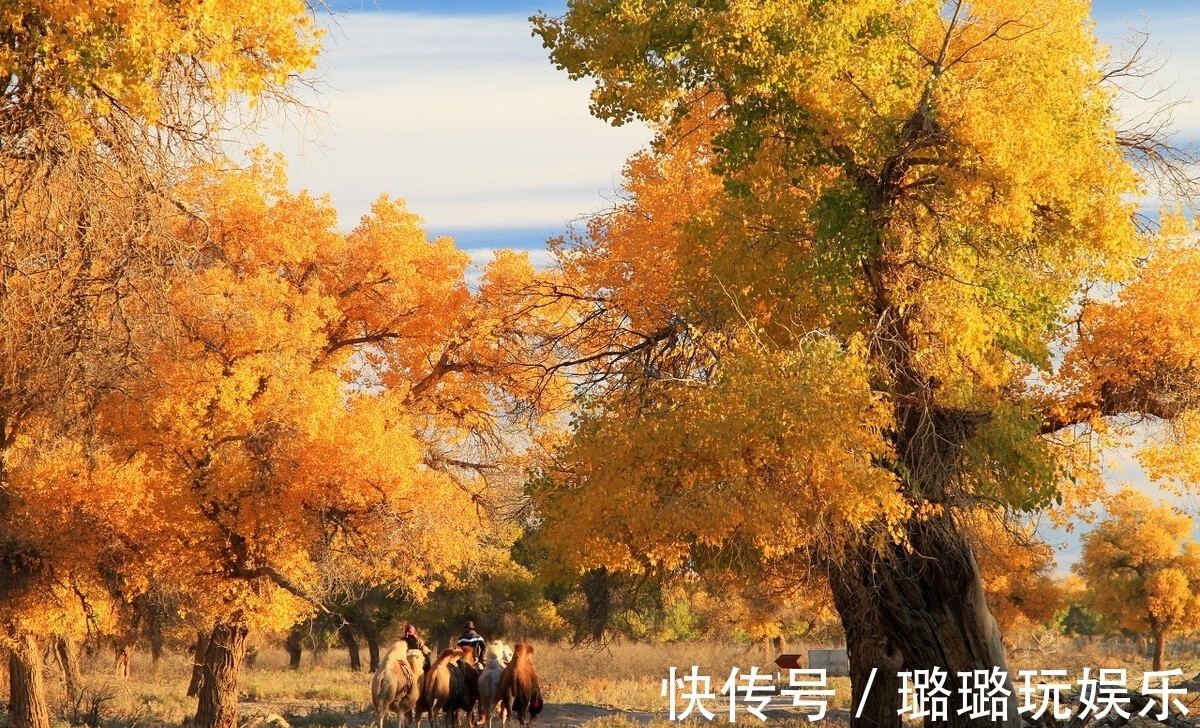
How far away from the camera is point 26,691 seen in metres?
24.1

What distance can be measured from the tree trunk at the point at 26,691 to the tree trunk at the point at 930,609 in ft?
50.8

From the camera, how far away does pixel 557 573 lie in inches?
678

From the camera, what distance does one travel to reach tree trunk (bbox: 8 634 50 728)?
23.9 m

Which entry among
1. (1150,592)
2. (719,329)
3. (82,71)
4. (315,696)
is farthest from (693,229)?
(1150,592)

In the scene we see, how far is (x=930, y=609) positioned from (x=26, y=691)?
16846mm

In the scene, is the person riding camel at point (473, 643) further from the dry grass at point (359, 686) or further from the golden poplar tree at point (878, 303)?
the golden poplar tree at point (878, 303)

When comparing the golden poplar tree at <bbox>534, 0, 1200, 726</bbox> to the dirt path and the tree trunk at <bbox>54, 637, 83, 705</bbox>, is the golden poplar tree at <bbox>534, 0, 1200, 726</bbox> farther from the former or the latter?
the tree trunk at <bbox>54, 637, 83, 705</bbox>

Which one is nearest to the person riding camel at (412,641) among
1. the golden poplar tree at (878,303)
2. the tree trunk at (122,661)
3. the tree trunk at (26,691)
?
the golden poplar tree at (878,303)

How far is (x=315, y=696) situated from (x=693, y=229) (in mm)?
24742

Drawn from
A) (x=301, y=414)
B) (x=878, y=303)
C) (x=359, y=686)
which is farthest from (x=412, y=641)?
(x=359, y=686)

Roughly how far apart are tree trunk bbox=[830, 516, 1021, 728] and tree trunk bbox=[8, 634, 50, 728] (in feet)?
50.8

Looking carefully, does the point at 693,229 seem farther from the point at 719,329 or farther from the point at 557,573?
the point at 557,573

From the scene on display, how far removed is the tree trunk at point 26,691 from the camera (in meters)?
23.9

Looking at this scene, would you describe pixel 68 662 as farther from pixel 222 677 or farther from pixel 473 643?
pixel 473 643
